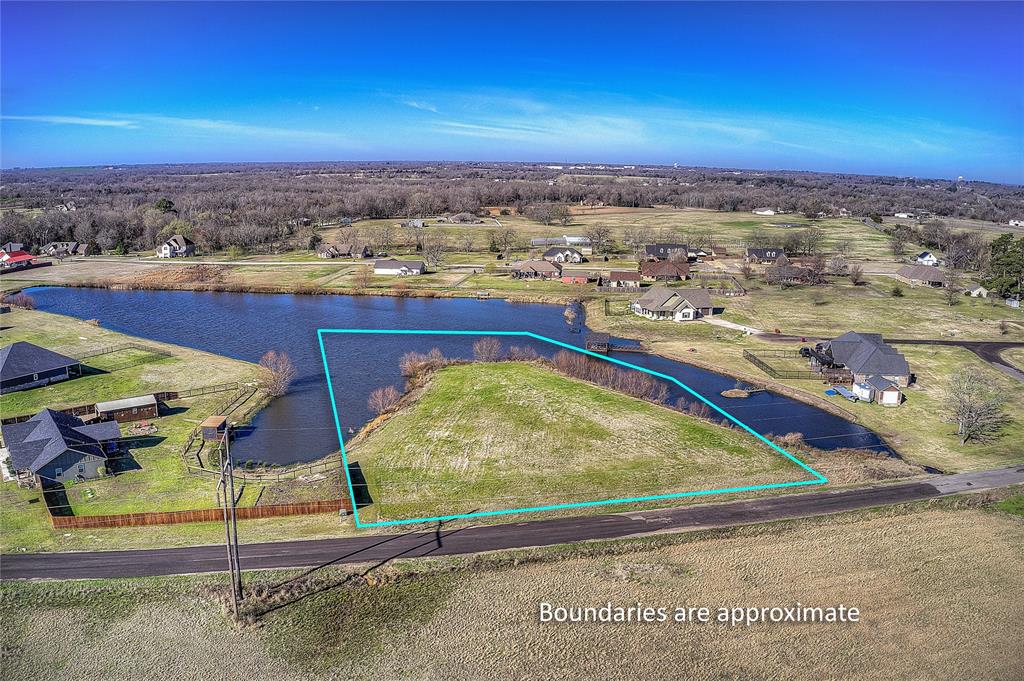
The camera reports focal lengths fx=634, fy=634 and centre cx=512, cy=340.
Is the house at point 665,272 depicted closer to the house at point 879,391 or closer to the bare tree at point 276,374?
the house at point 879,391

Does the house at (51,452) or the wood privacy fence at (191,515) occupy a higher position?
the house at (51,452)

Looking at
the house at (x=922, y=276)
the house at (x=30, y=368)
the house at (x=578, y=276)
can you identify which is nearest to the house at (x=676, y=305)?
the house at (x=578, y=276)

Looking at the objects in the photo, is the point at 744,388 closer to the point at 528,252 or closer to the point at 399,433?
the point at 399,433

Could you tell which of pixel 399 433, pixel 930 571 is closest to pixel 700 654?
pixel 930 571

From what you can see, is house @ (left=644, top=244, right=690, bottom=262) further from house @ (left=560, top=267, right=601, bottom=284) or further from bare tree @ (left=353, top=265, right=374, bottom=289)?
bare tree @ (left=353, top=265, right=374, bottom=289)

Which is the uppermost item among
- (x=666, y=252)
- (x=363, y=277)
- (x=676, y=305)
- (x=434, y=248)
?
(x=666, y=252)

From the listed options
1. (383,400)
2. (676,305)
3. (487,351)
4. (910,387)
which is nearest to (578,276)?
(676,305)

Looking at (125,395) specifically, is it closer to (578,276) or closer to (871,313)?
(578,276)

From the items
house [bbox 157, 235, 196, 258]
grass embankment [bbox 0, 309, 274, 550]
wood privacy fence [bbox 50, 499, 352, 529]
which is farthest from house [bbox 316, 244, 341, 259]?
wood privacy fence [bbox 50, 499, 352, 529]
